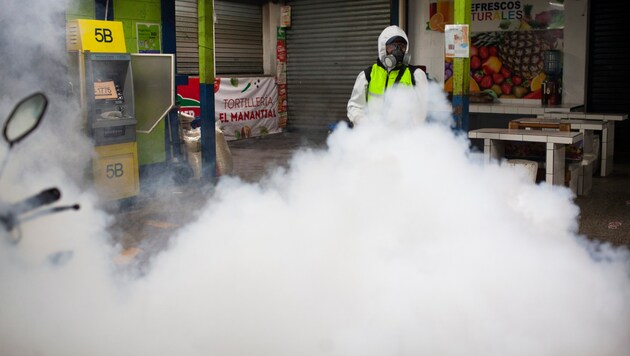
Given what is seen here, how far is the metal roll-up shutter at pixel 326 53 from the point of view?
12555 millimetres

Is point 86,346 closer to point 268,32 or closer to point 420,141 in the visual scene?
point 420,141

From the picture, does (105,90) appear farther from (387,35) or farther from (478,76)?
(478,76)

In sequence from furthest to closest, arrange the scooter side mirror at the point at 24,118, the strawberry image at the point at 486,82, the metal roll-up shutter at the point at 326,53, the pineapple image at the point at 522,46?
the metal roll-up shutter at the point at 326,53, the strawberry image at the point at 486,82, the pineapple image at the point at 522,46, the scooter side mirror at the point at 24,118

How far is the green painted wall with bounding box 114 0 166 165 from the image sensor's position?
7496mm

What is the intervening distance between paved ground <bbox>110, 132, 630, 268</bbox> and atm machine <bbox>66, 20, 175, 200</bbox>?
374 mm

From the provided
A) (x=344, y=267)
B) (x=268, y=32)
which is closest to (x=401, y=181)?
(x=344, y=267)

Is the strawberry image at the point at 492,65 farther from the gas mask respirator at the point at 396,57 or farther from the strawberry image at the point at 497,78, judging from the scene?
the gas mask respirator at the point at 396,57

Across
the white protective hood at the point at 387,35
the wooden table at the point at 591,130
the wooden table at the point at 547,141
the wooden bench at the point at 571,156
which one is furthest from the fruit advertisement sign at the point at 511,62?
the white protective hood at the point at 387,35

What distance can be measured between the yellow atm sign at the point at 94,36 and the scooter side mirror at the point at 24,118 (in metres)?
3.23

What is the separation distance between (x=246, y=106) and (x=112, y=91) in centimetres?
625

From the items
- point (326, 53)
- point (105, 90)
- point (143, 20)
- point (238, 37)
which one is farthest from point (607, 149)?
point (238, 37)

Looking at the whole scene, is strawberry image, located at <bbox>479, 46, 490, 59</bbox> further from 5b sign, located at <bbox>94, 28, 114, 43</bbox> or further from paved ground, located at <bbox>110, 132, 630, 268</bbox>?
5b sign, located at <bbox>94, 28, 114, 43</bbox>

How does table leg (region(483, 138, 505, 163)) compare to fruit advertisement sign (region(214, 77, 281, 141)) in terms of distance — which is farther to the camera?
fruit advertisement sign (region(214, 77, 281, 141))

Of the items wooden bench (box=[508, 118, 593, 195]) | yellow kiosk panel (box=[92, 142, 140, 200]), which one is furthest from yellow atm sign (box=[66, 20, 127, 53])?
wooden bench (box=[508, 118, 593, 195])
